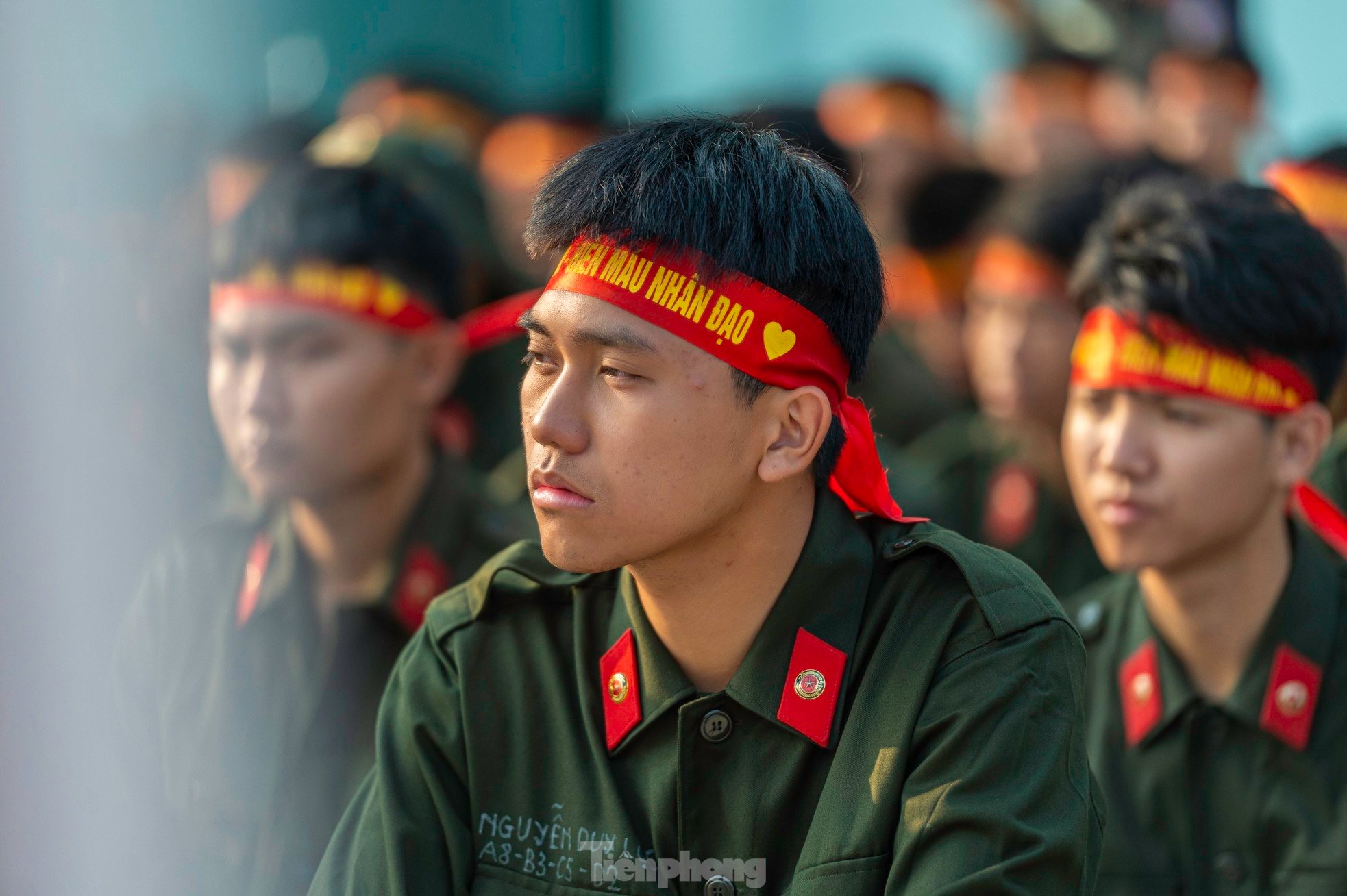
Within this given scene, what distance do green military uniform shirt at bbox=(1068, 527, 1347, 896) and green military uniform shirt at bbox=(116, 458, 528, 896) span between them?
179cm

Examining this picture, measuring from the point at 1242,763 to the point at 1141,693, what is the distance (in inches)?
10.9

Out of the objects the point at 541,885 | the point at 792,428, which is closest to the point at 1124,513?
the point at 792,428

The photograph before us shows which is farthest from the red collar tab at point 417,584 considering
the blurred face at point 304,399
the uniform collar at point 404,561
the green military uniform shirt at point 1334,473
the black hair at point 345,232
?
the green military uniform shirt at point 1334,473

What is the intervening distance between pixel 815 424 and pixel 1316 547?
1629 millimetres

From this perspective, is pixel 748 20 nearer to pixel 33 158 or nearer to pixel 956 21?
pixel 956 21

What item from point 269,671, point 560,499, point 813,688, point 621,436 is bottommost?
point 269,671

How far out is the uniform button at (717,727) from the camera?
2500 mm

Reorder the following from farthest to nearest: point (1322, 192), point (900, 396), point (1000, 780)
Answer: point (900, 396)
point (1322, 192)
point (1000, 780)

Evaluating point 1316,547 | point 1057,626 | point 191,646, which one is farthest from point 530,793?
point 1316,547

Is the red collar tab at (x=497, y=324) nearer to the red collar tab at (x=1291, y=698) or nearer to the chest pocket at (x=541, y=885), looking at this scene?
the chest pocket at (x=541, y=885)

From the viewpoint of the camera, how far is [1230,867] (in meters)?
3.24

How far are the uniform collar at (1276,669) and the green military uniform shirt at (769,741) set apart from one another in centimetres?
96

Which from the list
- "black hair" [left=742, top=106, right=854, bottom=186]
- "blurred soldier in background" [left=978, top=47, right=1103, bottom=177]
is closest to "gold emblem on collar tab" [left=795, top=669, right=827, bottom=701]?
"black hair" [left=742, top=106, right=854, bottom=186]

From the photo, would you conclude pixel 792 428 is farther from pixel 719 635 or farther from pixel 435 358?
pixel 435 358
